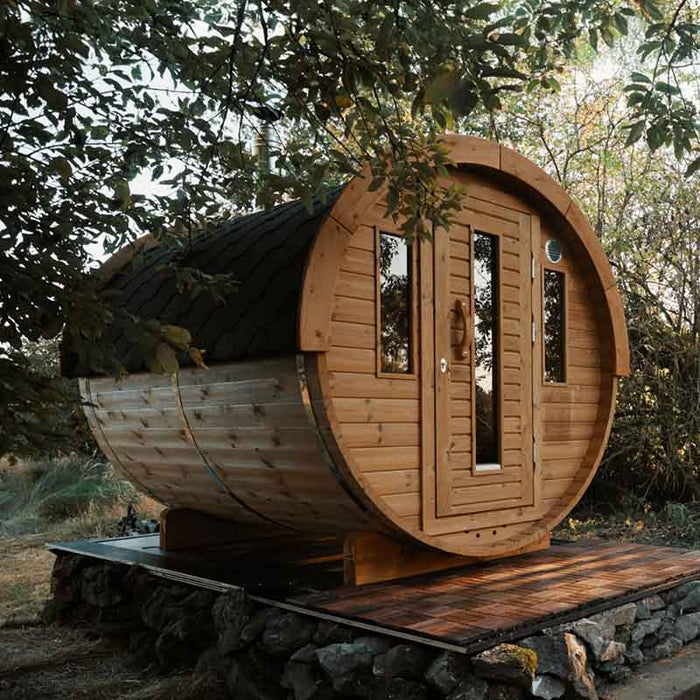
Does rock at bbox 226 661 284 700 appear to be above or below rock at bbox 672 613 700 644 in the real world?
below

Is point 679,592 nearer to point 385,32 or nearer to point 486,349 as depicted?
point 486,349

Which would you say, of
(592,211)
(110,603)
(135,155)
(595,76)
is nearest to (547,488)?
(110,603)

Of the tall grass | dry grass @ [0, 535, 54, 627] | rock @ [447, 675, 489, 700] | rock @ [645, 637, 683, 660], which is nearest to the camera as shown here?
rock @ [447, 675, 489, 700]

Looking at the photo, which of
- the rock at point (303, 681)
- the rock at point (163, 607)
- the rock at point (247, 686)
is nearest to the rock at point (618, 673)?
the rock at point (303, 681)

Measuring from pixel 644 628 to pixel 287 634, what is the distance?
1899 mm

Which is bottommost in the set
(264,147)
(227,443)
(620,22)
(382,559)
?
(382,559)

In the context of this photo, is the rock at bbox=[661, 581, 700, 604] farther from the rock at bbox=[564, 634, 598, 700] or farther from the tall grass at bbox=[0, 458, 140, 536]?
the tall grass at bbox=[0, 458, 140, 536]

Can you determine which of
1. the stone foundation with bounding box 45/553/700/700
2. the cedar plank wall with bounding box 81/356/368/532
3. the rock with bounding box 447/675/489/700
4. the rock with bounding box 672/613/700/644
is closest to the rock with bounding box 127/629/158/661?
the stone foundation with bounding box 45/553/700/700

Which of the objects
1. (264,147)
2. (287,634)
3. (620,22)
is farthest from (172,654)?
(620,22)

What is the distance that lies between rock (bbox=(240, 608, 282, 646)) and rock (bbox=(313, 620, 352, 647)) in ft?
1.09

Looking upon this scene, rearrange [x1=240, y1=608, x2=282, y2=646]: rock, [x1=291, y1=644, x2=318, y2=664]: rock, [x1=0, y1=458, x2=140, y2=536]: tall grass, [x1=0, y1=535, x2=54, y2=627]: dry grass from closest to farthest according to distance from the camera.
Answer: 1. [x1=291, y1=644, x2=318, y2=664]: rock
2. [x1=240, y1=608, x2=282, y2=646]: rock
3. [x1=0, y1=535, x2=54, y2=627]: dry grass
4. [x1=0, y1=458, x2=140, y2=536]: tall grass

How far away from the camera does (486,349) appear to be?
5.55 metres

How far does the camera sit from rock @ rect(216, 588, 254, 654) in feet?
14.8

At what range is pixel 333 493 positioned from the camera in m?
4.60
